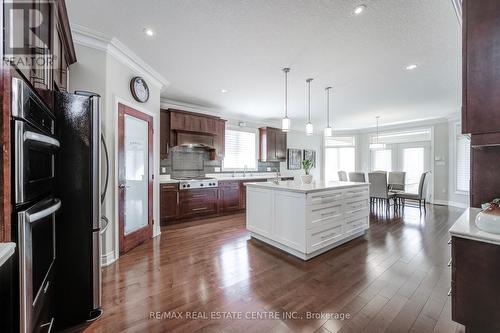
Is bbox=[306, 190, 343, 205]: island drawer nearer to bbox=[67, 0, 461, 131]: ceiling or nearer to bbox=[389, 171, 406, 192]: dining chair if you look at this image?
bbox=[67, 0, 461, 131]: ceiling

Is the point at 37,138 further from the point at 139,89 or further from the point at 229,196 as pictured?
the point at 229,196

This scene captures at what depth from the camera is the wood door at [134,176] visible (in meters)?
2.70

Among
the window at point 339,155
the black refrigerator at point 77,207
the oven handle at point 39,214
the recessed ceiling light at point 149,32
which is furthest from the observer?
the window at point 339,155

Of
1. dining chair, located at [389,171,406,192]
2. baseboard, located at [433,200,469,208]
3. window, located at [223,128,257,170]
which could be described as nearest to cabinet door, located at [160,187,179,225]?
window, located at [223,128,257,170]

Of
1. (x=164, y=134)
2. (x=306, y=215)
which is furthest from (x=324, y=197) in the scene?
(x=164, y=134)

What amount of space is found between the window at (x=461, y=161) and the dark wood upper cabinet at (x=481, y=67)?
239 inches

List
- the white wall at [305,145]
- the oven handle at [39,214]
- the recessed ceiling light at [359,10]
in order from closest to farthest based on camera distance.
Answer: the oven handle at [39,214] < the recessed ceiling light at [359,10] < the white wall at [305,145]

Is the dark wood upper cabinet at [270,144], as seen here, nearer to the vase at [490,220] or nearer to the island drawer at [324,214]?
the island drawer at [324,214]

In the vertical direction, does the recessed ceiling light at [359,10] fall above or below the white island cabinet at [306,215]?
above

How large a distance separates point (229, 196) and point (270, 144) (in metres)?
2.20

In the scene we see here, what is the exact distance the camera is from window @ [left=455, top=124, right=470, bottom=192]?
5.61 meters

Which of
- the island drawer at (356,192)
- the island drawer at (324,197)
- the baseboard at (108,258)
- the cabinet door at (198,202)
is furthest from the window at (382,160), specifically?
the baseboard at (108,258)

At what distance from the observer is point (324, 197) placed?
273 cm

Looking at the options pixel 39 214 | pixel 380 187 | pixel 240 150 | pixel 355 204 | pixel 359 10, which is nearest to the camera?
pixel 39 214
